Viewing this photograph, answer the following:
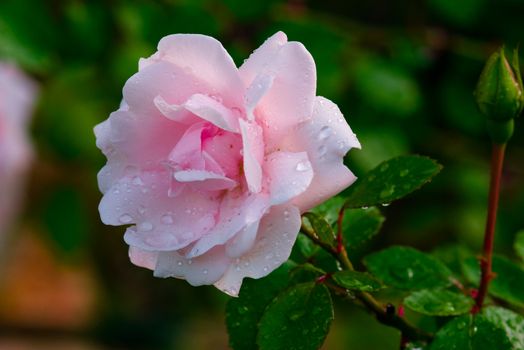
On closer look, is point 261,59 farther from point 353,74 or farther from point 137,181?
point 353,74

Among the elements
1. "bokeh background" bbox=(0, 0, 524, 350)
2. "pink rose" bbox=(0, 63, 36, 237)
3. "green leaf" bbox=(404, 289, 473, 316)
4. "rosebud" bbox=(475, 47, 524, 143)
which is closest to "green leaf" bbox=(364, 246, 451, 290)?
"green leaf" bbox=(404, 289, 473, 316)

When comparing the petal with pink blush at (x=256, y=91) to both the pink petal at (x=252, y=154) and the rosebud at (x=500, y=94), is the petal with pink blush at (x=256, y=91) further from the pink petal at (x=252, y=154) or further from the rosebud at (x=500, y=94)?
the rosebud at (x=500, y=94)

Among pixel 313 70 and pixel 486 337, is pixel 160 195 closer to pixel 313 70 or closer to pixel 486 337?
pixel 313 70

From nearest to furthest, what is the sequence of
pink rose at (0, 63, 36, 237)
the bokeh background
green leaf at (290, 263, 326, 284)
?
green leaf at (290, 263, 326, 284), the bokeh background, pink rose at (0, 63, 36, 237)

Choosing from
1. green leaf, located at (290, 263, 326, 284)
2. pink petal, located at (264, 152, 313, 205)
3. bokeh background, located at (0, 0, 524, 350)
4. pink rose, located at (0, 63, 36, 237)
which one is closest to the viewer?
pink petal, located at (264, 152, 313, 205)

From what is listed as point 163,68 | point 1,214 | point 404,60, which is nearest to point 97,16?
point 404,60

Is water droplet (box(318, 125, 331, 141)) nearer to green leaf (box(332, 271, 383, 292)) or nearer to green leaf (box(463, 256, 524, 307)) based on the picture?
green leaf (box(332, 271, 383, 292))
